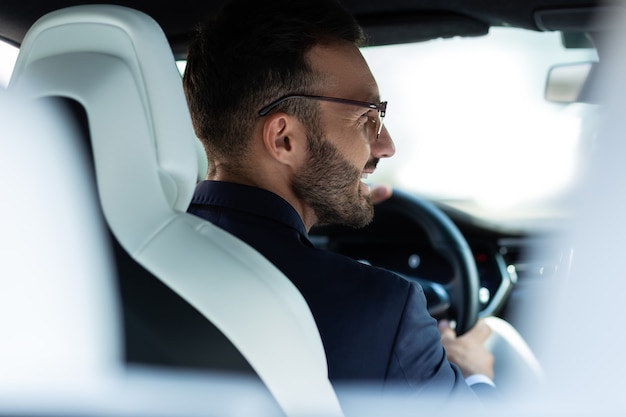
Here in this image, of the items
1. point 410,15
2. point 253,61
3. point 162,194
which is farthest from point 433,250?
point 162,194

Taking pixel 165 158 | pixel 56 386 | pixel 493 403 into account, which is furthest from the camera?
pixel 493 403

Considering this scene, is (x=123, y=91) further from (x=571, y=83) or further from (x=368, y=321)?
(x=571, y=83)

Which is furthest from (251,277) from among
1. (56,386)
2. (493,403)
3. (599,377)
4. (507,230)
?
(507,230)

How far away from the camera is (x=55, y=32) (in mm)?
1275

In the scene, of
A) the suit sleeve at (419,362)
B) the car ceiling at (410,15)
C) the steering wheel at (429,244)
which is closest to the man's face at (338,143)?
the suit sleeve at (419,362)

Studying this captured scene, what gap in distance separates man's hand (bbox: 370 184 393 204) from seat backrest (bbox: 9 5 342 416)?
74.0 inches

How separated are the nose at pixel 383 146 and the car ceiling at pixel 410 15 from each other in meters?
0.42

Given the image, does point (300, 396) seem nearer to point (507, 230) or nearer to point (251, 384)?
point (251, 384)

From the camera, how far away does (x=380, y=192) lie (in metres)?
3.12

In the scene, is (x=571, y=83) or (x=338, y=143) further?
(x=571, y=83)

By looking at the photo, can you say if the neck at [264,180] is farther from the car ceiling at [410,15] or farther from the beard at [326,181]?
the car ceiling at [410,15]

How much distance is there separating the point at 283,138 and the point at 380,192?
4.58ft

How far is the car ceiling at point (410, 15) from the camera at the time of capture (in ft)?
6.70

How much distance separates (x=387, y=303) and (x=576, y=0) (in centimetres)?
91
